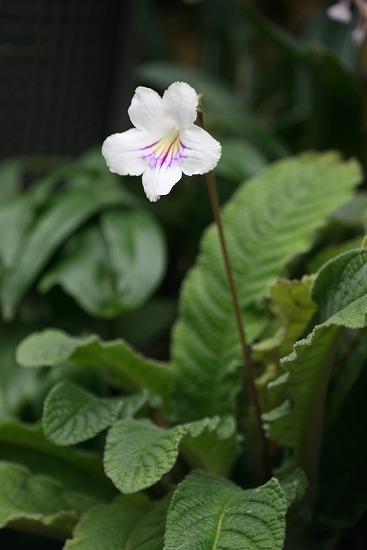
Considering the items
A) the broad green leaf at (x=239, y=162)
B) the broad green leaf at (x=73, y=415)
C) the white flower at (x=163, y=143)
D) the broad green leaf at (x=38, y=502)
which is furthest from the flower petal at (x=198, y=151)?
the broad green leaf at (x=239, y=162)

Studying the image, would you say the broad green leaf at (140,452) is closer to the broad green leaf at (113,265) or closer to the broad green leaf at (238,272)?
the broad green leaf at (238,272)

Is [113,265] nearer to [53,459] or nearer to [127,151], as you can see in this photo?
[53,459]

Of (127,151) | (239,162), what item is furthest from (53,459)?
(239,162)

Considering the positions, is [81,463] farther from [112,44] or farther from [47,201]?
[112,44]

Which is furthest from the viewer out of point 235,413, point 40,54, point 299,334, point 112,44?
point 112,44

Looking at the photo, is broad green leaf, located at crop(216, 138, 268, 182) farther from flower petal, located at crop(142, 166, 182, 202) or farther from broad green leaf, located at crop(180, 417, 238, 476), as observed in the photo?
flower petal, located at crop(142, 166, 182, 202)

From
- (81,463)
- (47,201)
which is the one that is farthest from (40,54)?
(81,463)
